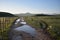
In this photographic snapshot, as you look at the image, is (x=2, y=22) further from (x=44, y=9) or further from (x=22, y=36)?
(x=44, y=9)

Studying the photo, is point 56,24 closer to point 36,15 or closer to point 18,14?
point 36,15

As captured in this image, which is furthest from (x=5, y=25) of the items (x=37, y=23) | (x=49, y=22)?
(x=49, y=22)

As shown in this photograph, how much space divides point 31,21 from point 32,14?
0.12 metres

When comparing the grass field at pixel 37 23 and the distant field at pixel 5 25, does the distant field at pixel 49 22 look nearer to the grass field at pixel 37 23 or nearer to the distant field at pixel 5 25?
the grass field at pixel 37 23

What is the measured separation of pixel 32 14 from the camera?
2.37m

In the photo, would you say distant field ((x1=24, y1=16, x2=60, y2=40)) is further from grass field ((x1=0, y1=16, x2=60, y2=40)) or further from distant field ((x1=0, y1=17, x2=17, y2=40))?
distant field ((x1=0, y1=17, x2=17, y2=40))

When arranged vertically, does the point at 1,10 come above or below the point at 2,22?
above

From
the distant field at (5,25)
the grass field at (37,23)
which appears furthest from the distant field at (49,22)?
the distant field at (5,25)

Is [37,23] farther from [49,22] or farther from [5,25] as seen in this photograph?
[5,25]

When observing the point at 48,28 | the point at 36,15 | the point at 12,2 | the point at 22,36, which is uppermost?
the point at 12,2

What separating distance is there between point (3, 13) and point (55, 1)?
93cm

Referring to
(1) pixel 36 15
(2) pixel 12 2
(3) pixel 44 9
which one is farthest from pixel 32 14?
(2) pixel 12 2

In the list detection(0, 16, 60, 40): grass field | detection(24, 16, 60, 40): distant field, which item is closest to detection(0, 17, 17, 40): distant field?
detection(0, 16, 60, 40): grass field

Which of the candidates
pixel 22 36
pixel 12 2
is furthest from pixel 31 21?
pixel 12 2
